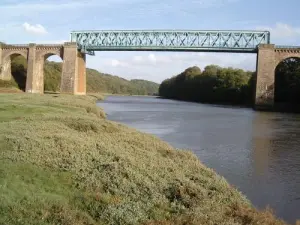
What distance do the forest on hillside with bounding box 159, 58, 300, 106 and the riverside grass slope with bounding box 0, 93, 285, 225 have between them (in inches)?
2369

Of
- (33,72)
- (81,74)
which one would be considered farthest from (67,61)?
(33,72)

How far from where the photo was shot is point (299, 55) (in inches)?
2906

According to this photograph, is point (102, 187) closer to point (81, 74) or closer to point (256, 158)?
point (256, 158)

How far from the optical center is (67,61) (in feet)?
291

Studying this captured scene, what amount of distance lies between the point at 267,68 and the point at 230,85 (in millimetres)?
26400

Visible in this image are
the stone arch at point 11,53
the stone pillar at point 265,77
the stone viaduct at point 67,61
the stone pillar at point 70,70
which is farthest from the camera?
the stone arch at point 11,53

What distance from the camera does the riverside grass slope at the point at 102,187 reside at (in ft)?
27.3

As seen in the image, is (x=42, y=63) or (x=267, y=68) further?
(x=42, y=63)

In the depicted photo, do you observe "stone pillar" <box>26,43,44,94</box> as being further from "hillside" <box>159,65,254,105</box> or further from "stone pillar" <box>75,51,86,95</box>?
"hillside" <box>159,65,254,105</box>

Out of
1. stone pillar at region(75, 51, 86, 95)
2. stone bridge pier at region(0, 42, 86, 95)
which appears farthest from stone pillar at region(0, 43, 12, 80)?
stone pillar at region(75, 51, 86, 95)

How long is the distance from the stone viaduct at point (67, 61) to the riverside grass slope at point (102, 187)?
64951 millimetres

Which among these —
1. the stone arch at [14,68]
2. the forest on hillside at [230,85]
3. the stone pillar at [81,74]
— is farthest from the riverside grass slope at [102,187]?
the stone arch at [14,68]

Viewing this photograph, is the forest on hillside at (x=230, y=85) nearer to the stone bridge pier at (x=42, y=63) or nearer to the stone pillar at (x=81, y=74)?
the stone pillar at (x=81, y=74)

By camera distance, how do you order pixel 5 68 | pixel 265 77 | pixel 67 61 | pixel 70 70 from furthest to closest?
1. pixel 5 68
2. pixel 67 61
3. pixel 70 70
4. pixel 265 77
